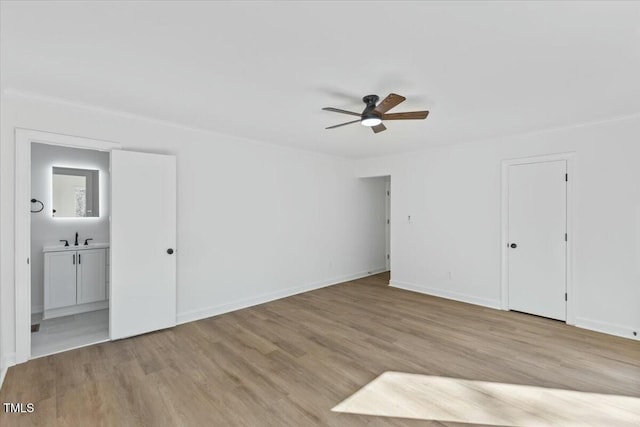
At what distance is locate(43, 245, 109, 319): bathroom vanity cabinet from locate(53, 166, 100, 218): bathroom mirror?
2.00ft

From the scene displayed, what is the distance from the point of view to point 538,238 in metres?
4.18

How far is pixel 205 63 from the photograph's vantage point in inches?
89.6

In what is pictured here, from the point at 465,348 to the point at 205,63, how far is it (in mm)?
3681

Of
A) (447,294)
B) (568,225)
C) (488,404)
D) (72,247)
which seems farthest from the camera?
(447,294)

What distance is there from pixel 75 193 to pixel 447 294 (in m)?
6.10

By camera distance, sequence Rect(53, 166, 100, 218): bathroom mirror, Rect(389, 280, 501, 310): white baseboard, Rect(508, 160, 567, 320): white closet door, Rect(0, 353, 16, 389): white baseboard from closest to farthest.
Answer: Rect(0, 353, 16, 389): white baseboard
Rect(508, 160, 567, 320): white closet door
Rect(53, 166, 100, 218): bathroom mirror
Rect(389, 280, 501, 310): white baseboard

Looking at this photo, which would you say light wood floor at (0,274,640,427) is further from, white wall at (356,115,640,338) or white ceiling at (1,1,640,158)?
white ceiling at (1,1,640,158)

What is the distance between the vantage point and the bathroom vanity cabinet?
160 inches

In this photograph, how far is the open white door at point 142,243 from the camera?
3393 mm

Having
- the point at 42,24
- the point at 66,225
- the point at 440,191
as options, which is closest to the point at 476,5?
the point at 42,24

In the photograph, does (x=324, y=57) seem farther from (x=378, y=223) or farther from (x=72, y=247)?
(x=378, y=223)

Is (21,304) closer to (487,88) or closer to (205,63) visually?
(205,63)

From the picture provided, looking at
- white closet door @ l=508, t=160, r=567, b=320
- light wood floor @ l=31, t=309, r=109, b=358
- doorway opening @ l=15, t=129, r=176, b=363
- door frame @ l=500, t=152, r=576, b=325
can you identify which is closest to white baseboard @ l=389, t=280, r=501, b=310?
door frame @ l=500, t=152, r=576, b=325

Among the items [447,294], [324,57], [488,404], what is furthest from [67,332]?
[447,294]
